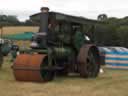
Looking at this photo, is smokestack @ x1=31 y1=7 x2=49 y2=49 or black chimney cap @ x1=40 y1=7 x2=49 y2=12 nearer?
smokestack @ x1=31 y1=7 x2=49 y2=49

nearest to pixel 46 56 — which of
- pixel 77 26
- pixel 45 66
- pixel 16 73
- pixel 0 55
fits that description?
pixel 45 66

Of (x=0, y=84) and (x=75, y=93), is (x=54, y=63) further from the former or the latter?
(x=75, y=93)

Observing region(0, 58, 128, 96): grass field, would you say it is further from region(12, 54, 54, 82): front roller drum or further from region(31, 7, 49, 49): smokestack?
region(31, 7, 49, 49): smokestack

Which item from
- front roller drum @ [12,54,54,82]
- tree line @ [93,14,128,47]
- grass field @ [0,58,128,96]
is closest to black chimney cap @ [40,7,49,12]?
front roller drum @ [12,54,54,82]

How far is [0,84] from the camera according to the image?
11.2 metres

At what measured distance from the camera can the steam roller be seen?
38.0ft

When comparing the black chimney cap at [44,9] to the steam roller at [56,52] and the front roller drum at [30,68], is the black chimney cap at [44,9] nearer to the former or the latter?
the steam roller at [56,52]

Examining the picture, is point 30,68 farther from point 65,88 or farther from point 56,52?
point 65,88

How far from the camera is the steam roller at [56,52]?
38.0 ft

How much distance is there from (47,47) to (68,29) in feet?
4.76

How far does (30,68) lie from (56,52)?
1.36 m

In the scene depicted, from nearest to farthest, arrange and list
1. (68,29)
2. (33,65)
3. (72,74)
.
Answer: (33,65), (68,29), (72,74)

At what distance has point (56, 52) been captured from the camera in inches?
490

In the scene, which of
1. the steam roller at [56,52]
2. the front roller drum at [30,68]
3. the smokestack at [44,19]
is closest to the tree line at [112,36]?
the steam roller at [56,52]
